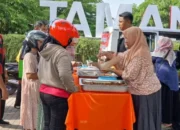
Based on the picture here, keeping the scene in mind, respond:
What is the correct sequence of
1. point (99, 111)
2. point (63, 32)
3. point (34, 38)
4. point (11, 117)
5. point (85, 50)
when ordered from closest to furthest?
point (63, 32), point (99, 111), point (34, 38), point (11, 117), point (85, 50)

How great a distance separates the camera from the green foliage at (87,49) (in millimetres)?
15569

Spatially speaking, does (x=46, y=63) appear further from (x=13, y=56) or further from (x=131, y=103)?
(x=13, y=56)

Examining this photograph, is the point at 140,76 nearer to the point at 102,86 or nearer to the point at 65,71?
the point at 102,86

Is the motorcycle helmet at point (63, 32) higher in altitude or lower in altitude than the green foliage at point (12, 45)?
higher

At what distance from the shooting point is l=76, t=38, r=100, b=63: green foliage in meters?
15.6

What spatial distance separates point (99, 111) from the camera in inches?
151

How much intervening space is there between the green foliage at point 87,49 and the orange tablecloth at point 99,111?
11.6 metres

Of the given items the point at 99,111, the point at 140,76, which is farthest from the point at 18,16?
the point at 99,111

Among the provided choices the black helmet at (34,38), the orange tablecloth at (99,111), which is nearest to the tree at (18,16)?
the black helmet at (34,38)

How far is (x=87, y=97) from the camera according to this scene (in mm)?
3818

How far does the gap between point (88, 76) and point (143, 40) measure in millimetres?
832

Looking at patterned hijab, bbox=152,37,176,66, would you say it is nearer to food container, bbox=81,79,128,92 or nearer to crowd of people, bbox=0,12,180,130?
crowd of people, bbox=0,12,180,130

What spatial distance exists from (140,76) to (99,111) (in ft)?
1.85

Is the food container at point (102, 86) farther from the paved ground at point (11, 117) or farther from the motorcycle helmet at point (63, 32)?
the paved ground at point (11, 117)
